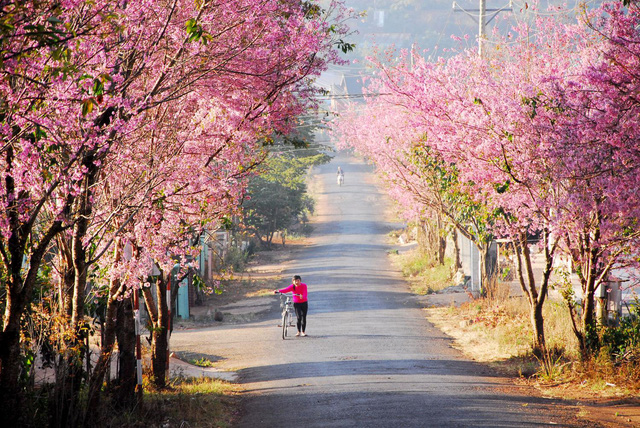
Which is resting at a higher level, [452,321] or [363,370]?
[363,370]

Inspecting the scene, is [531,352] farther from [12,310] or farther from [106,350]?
[12,310]

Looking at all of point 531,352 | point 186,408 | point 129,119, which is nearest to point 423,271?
point 531,352

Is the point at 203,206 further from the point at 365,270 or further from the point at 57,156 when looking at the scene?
the point at 365,270

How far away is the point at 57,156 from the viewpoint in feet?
23.5

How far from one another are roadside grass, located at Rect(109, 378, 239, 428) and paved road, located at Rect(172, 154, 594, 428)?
1.13 ft

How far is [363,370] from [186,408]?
14.9ft

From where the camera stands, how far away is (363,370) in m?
14.4

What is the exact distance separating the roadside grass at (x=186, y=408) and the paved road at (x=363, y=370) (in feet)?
1.13

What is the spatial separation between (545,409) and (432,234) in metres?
23.5

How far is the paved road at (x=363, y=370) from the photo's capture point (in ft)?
34.8

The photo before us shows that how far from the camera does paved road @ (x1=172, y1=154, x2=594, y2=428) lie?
10609 millimetres

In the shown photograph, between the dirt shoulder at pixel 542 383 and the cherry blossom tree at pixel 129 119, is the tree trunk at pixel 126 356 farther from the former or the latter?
the dirt shoulder at pixel 542 383

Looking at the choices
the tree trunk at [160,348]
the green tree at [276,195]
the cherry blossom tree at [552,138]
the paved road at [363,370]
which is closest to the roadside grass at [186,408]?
the tree trunk at [160,348]

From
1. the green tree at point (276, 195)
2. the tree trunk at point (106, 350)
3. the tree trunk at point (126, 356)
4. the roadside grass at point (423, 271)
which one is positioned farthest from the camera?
the green tree at point (276, 195)
